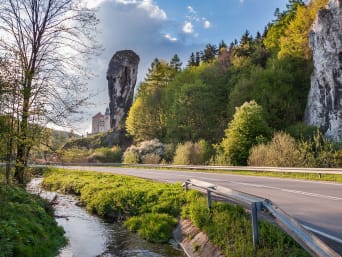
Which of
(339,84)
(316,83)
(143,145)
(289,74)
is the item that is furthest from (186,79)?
(339,84)

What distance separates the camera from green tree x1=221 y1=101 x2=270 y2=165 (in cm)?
3030

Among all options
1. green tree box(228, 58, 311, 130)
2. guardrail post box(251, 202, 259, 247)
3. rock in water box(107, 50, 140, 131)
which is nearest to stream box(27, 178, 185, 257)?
guardrail post box(251, 202, 259, 247)

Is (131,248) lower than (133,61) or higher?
lower

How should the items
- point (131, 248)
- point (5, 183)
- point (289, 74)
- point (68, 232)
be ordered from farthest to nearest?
point (289, 74) < point (68, 232) < point (131, 248) < point (5, 183)

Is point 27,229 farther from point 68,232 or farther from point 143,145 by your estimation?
point 143,145

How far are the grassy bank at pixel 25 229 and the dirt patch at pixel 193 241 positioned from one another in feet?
10.8

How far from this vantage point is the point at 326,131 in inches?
1347

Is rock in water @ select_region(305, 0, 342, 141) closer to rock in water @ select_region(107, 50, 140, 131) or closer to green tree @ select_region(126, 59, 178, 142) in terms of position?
green tree @ select_region(126, 59, 178, 142)

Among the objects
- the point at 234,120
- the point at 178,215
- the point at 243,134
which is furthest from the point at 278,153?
the point at 178,215

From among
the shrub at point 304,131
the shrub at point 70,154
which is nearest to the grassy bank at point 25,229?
the shrub at point 70,154

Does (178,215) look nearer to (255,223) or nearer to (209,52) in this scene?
(255,223)

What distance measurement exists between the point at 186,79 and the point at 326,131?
29727 millimetres

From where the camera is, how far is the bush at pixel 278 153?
22.6m

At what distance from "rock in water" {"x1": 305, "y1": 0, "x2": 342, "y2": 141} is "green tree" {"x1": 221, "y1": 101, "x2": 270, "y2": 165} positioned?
265 inches
